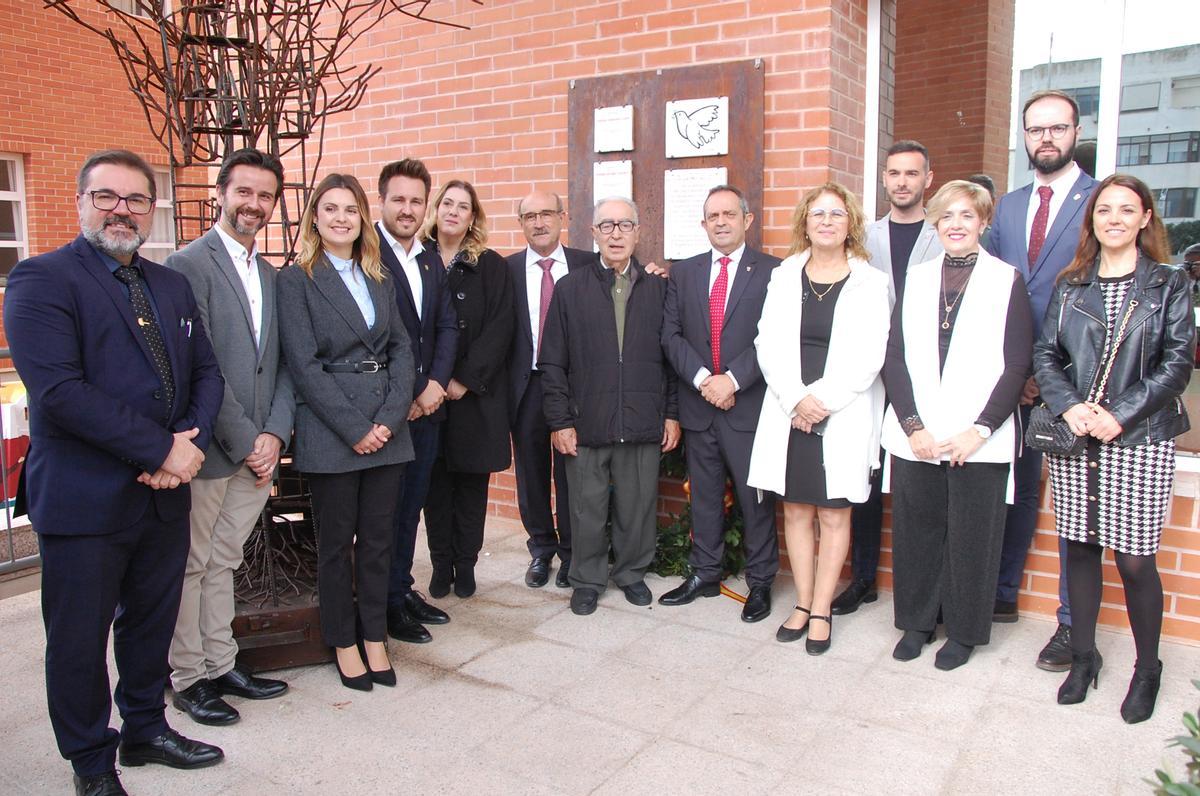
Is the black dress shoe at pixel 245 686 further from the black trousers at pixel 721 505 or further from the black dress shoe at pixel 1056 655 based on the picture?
the black dress shoe at pixel 1056 655

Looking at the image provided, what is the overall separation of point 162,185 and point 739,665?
454 inches

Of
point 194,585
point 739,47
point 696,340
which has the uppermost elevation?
point 739,47

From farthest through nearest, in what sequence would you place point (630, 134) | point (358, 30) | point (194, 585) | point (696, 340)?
point (358, 30)
point (630, 134)
point (696, 340)
point (194, 585)

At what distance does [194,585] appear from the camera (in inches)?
126

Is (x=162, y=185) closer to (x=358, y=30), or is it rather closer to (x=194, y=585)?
(x=358, y=30)

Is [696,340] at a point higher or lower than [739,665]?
higher

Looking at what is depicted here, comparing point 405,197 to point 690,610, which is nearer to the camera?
point 405,197

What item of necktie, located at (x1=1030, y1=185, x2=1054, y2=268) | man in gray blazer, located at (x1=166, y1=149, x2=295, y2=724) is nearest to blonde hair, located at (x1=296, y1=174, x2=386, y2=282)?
man in gray blazer, located at (x1=166, y1=149, x2=295, y2=724)

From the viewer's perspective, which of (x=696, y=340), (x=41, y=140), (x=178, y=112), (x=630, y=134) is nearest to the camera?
(x=178, y=112)

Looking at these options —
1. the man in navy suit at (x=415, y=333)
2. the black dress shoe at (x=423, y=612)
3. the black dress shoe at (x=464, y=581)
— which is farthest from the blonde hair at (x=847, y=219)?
the black dress shoe at (x=423, y=612)

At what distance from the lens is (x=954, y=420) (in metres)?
3.51

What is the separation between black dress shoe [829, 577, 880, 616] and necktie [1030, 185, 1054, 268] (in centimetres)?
161

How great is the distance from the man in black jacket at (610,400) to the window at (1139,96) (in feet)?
7.24

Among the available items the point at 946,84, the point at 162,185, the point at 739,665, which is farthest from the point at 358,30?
the point at 162,185
